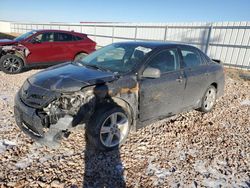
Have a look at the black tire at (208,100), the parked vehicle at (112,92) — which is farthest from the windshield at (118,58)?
the black tire at (208,100)

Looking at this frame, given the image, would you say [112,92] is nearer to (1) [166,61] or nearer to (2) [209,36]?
(1) [166,61]

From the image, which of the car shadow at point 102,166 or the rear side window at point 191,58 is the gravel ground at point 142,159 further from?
the rear side window at point 191,58

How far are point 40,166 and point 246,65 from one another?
36.4ft

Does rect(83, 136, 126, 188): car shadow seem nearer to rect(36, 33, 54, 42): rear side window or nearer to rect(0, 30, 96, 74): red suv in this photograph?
rect(0, 30, 96, 74): red suv

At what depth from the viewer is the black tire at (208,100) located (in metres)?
4.98

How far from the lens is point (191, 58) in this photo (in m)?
4.55

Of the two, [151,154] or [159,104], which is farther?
[159,104]

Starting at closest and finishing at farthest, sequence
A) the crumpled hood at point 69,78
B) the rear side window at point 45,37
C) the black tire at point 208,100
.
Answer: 1. the crumpled hood at point 69,78
2. the black tire at point 208,100
3. the rear side window at point 45,37

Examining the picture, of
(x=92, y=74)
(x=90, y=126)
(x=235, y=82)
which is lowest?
(x=235, y=82)

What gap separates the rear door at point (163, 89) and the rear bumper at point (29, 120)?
1.54m

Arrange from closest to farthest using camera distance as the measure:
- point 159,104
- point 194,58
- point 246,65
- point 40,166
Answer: point 40,166, point 159,104, point 194,58, point 246,65

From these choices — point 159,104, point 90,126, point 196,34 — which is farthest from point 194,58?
point 196,34

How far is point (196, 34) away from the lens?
12656mm

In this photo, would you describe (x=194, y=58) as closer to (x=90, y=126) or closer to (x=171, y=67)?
(x=171, y=67)
